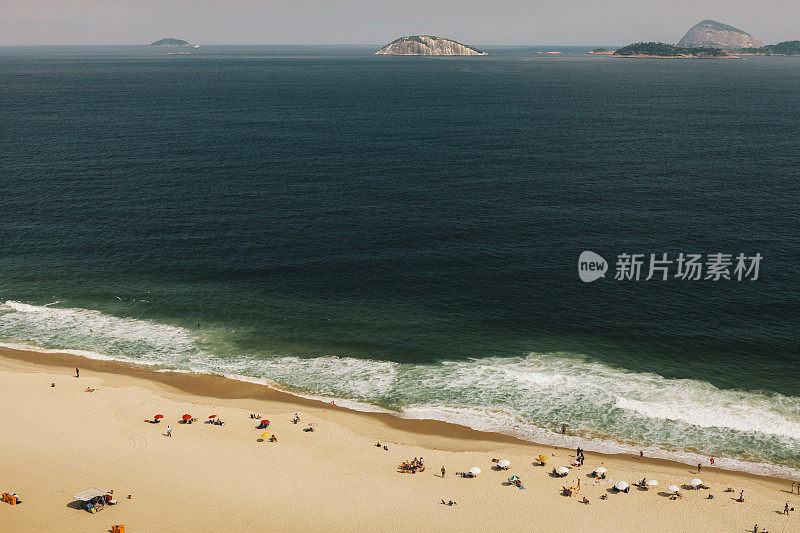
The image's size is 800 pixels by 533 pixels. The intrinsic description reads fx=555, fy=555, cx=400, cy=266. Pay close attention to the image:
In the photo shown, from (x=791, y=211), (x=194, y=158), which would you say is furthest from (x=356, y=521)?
(x=194, y=158)

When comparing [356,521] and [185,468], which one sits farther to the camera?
[185,468]

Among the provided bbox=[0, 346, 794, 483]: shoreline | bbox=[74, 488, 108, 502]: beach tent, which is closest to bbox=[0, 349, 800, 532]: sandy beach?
bbox=[0, 346, 794, 483]: shoreline

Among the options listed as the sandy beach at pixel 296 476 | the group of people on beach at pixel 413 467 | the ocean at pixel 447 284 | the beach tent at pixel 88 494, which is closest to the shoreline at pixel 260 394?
the sandy beach at pixel 296 476

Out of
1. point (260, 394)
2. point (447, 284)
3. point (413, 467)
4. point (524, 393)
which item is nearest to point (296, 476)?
point (413, 467)

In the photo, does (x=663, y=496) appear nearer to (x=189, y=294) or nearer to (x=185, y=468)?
(x=185, y=468)

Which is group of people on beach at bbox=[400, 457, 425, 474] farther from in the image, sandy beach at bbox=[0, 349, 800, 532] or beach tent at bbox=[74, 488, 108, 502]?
beach tent at bbox=[74, 488, 108, 502]

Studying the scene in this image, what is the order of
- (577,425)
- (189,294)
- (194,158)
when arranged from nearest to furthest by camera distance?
(577,425) → (189,294) → (194,158)
